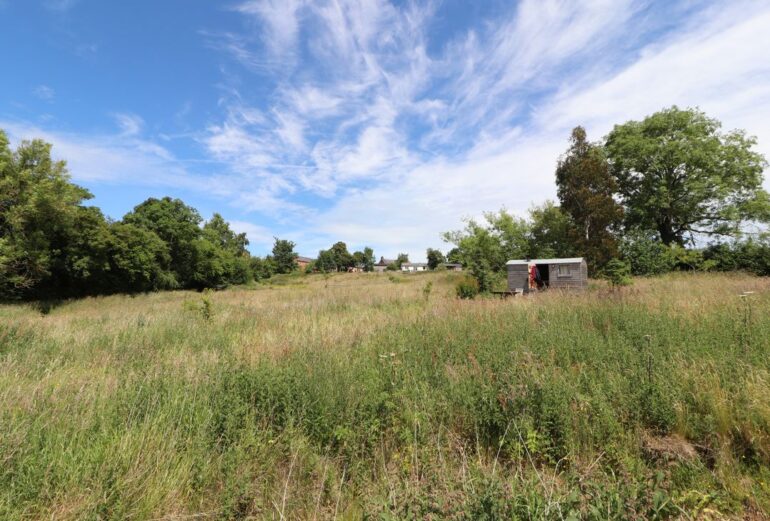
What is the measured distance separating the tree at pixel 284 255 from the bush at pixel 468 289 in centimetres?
6341

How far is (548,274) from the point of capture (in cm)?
1730

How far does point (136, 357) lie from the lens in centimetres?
541

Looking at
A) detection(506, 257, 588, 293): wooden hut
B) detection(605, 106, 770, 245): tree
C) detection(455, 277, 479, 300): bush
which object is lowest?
detection(455, 277, 479, 300): bush

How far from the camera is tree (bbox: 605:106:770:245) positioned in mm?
25203

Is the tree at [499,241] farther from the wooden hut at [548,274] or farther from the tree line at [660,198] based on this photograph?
the wooden hut at [548,274]

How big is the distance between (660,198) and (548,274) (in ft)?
55.9

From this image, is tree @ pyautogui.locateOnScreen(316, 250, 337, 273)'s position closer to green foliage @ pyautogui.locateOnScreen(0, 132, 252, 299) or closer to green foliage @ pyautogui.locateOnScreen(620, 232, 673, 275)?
green foliage @ pyautogui.locateOnScreen(0, 132, 252, 299)

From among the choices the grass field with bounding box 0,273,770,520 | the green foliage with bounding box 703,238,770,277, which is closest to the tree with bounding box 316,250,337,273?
the green foliage with bounding box 703,238,770,277

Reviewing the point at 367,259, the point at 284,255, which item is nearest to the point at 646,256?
the point at 284,255

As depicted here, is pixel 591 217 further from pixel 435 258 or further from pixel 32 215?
pixel 435 258

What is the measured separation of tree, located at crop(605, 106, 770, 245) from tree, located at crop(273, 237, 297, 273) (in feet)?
215

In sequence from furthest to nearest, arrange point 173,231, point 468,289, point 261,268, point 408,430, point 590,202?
point 261,268, point 173,231, point 590,202, point 468,289, point 408,430

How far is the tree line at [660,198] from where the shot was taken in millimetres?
23156

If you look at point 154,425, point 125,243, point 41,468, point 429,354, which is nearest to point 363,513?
point 154,425
